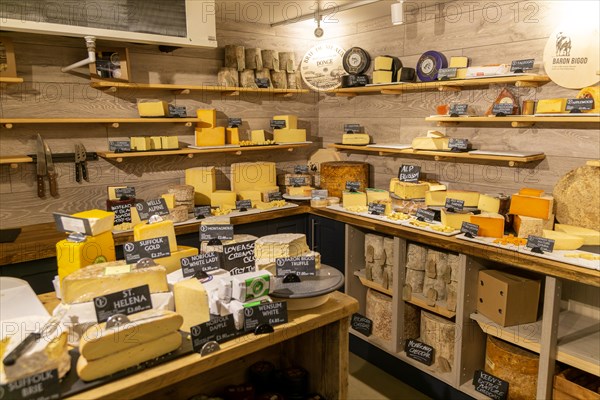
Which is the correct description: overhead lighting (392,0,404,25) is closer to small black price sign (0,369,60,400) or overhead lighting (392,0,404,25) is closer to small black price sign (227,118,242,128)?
small black price sign (227,118,242,128)

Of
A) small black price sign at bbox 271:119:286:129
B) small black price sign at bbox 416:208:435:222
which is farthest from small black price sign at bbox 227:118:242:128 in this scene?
small black price sign at bbox 416:208:435:222

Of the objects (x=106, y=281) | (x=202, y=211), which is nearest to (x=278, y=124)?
(x=202, y=211)

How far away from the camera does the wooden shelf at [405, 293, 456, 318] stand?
2.98 meters

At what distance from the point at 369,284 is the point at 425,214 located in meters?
0.71

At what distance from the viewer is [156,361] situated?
1.43m

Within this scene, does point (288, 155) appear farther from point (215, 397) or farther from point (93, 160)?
point (215, 397)

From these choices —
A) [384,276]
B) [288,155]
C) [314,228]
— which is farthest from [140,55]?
[384,276]

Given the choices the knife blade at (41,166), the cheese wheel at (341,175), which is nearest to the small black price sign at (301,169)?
the cheese wheel at (341,175)

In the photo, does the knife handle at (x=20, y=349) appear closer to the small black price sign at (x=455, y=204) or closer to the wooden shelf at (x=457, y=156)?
the small black price sign at (x=455, y=204)

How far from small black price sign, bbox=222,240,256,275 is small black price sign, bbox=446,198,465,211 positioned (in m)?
1.64

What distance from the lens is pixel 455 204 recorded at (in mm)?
3062

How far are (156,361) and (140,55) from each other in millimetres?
2823

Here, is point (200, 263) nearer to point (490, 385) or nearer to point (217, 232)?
point (217, 232)

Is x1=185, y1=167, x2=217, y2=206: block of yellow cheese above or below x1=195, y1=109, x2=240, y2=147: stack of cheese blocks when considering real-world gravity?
Result: below
